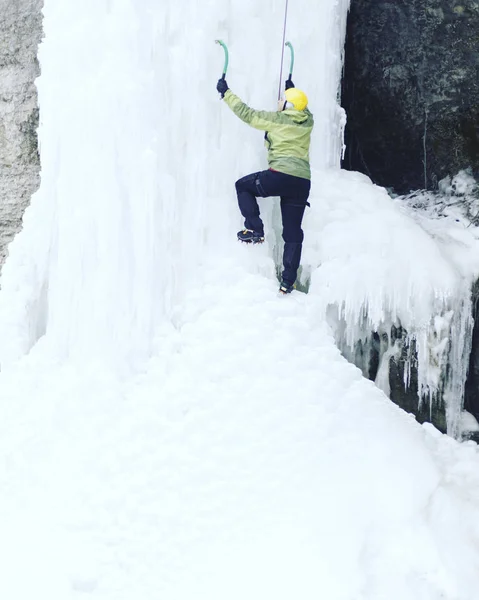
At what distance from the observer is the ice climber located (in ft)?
15.4

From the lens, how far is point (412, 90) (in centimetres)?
611

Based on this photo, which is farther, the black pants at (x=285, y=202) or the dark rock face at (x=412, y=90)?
the dark rock face at (x=412, y=90)

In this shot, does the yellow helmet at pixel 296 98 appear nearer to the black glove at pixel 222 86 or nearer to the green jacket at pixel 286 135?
the green jacket at pixel 286 135

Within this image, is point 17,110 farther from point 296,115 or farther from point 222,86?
point 296,115

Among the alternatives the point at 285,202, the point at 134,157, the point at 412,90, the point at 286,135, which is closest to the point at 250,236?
the point at 285,202

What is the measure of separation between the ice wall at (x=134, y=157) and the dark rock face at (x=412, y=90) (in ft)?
4.70

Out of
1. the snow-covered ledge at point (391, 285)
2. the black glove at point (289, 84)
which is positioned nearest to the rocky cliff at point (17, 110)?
the black glove at point (289, 84)

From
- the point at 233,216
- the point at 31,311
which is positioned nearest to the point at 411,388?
the point at 233,216

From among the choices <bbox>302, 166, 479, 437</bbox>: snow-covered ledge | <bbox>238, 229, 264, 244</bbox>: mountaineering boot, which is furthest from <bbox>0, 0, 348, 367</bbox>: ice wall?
<bbox>302, 166, 479, 437</bbox>: snow-covered ledge

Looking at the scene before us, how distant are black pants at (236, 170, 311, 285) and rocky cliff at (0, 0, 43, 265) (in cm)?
174

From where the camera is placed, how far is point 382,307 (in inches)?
203

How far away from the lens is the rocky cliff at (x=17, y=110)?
5262 millimetres

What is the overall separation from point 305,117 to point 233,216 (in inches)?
34.0

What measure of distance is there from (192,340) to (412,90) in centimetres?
313
